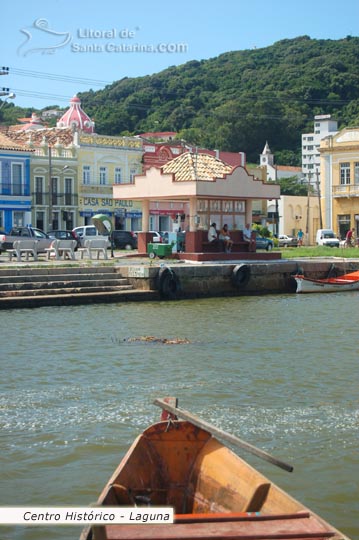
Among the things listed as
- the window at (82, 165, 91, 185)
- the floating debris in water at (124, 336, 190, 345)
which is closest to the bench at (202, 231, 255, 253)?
the floating debris in water at (124, 336, 190, 345)

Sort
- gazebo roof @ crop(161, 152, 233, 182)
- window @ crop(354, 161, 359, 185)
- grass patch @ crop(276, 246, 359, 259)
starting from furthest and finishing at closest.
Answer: window @ crop(354, 161, 359, 185)
grass patch @ crop(276, 246, 359, 259)
gazebo roof @ crop(161, 152, 233, 182)

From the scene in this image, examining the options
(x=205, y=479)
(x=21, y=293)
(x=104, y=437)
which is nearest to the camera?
(x=205, y=479)

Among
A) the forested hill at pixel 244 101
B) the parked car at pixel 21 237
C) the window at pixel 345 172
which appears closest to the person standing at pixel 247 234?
the parked car at pixel 21 237

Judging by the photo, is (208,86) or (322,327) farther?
(208,86)

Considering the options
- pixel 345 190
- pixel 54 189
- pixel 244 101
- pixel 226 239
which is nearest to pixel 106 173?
pixel 54 189

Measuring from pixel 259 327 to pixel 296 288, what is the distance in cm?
1150

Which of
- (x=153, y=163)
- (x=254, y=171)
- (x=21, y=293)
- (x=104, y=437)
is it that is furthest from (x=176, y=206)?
(x=104, y=437)

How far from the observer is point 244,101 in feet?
414

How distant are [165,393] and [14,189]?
48315mm

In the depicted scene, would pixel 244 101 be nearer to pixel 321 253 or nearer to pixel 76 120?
pixel 76 120

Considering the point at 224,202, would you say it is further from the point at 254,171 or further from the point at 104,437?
the point at 254,171

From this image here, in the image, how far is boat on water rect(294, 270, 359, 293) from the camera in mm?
32781

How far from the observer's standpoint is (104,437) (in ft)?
35.9

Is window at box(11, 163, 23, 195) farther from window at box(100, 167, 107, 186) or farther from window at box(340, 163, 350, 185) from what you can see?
window at box(340, 163, 350, 185)
